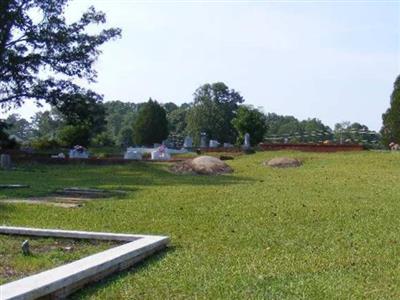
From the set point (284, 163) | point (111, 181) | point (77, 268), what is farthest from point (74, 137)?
point (77, 268)

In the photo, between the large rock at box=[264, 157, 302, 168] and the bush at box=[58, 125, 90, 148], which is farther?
the bush at box=[58, 125, 90, 148]

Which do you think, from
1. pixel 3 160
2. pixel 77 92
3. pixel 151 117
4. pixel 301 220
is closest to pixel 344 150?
pixel 77 92

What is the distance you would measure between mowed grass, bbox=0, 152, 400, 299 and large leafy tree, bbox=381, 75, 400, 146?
28.0m

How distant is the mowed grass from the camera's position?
16.9 ft

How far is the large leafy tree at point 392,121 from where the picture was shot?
43.2m

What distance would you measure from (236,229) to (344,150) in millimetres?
22542

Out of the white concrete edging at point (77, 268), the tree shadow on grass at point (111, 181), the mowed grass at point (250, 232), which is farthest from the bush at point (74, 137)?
the white concrete edging at point (77, 268)

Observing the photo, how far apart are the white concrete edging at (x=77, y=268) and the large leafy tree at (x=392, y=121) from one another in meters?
38.1

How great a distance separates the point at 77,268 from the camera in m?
5.05

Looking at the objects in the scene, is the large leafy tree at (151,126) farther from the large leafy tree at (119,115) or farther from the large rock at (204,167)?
the large leafy tree at (119,115)

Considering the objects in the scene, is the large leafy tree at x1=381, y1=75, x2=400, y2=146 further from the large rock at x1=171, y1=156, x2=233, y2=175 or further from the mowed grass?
the mowed grass

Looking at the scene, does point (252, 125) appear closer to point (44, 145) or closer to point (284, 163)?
point (44, 145)

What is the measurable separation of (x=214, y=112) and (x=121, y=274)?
76512 mm

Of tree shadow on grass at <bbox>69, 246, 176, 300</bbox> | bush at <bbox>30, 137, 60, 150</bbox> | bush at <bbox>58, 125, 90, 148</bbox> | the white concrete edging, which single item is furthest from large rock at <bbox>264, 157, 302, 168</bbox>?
bush at <bbox>58, 125, 90, 148</bbox>
